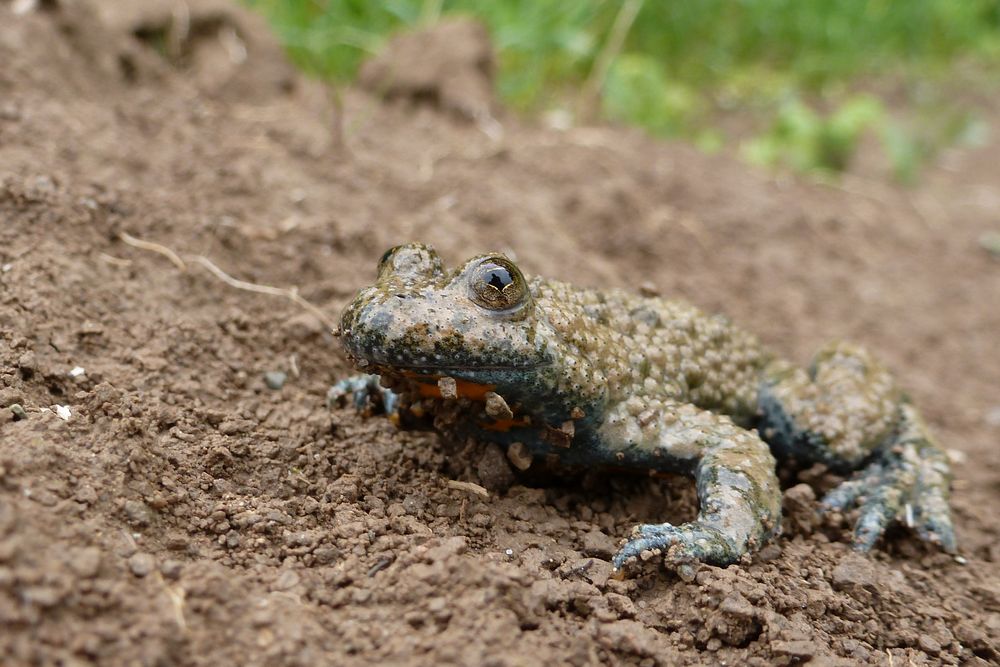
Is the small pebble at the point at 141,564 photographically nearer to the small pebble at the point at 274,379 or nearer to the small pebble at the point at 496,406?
the small pebble at the point at 496,406

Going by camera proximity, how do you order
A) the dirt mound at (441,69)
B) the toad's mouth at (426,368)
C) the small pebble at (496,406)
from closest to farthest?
the toad's mouth at (426,368)
the small pebble at (496,406)
the dirt mound at (441,69)

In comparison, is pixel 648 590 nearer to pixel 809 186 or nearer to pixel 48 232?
pixel 48 232

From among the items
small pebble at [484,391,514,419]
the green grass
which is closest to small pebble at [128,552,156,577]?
small pebble at [484,391,514,419]

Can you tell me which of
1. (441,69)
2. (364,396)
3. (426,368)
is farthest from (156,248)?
(441,69)

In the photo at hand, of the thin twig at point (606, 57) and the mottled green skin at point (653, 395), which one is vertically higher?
the thin twig at point (606, 57)

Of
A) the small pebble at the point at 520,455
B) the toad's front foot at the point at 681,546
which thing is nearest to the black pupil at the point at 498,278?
the small pebble at the point at 520,455

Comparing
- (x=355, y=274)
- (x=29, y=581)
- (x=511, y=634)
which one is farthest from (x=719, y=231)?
(x=29, y=581)

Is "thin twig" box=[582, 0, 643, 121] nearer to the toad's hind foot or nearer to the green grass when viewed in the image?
the green grass

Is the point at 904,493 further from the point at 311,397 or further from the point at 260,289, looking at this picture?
the point at 260,289
